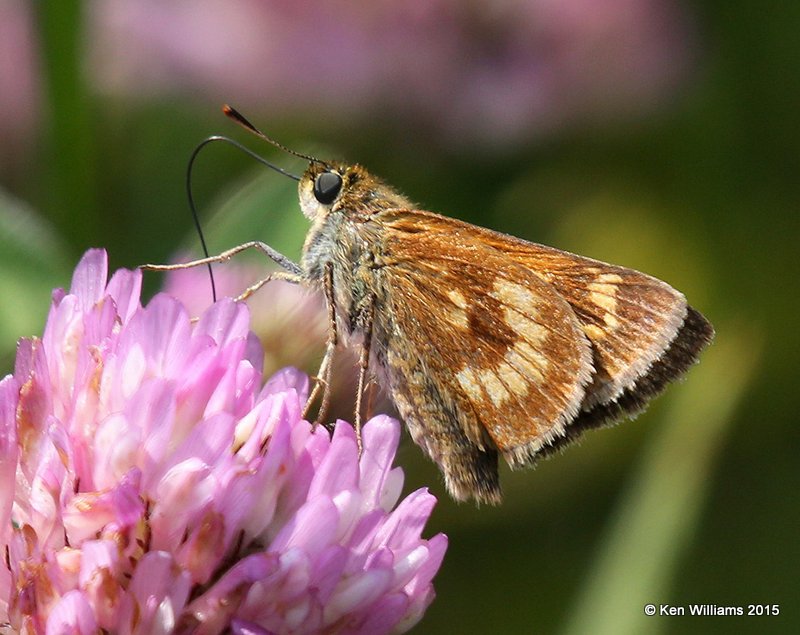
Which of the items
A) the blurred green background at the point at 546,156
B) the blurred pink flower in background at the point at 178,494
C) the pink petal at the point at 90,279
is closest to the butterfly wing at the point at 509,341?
the blurred pink flower in background at the point at 178,494

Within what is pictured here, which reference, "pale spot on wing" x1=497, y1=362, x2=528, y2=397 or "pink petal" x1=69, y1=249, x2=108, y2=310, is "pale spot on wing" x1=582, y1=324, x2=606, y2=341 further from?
"pink petal" x1=69, y1=249, x2=108, y2=310

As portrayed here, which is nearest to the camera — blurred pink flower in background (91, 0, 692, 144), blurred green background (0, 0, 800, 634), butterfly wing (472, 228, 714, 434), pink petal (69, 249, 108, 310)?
pink petal (69, 249, 108, 310)

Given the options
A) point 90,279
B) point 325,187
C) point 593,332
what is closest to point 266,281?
point 325,187

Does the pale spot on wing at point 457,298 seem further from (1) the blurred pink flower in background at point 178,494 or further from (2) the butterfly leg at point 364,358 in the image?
(1) the blurred pink flower in background at point 178,494

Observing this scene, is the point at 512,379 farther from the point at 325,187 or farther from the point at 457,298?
the point at 325,187

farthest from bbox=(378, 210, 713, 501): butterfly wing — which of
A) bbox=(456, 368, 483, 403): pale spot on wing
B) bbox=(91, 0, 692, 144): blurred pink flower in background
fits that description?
bbox=(91, 0, 692, 144): blurred pink flower in background

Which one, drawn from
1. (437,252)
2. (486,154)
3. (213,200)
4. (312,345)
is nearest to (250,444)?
(312,345)
